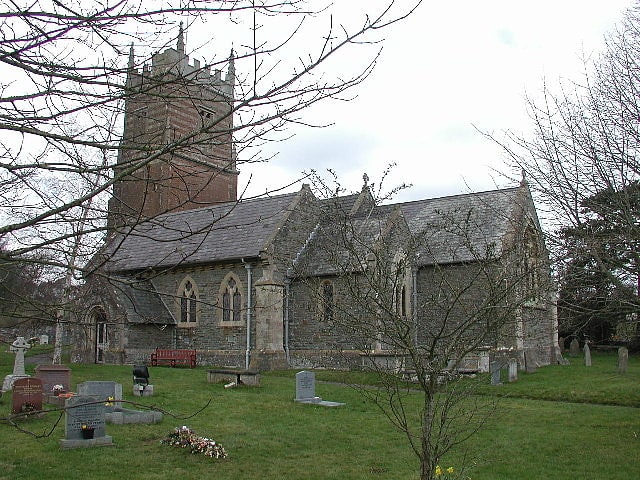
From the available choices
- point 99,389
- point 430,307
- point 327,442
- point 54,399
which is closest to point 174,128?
point 430,307

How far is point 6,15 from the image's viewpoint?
3.72 meters

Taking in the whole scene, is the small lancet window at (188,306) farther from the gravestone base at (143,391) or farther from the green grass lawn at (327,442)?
the gravestone base at (143,391)

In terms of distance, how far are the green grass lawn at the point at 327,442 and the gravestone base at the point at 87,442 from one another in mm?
169

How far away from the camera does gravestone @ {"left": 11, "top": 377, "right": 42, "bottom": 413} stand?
12117mm

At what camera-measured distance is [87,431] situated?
10.2 metres

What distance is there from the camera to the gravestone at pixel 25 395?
1212cm

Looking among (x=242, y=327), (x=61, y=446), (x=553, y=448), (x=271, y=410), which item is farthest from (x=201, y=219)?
(x=553, y=448)

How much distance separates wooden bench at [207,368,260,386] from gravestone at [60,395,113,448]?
7850mm

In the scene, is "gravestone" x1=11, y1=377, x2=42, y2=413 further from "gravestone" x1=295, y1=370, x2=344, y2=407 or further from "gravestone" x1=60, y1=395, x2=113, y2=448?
"gravestone" x1=295, y1=370, x2=344, y2=407

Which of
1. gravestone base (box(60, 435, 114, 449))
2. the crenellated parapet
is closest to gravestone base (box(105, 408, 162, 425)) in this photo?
gravestone base (box(60, 435, 114, 449))

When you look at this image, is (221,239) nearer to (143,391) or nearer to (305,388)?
(143,391)

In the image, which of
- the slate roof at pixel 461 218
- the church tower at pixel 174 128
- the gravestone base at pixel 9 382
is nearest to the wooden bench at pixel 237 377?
the gravestone base at pixel 9 382

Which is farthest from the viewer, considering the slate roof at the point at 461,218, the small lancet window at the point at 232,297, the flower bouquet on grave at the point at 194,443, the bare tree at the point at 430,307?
the small lancet window at the point at 232,297

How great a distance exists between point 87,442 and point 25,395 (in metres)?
2.89
